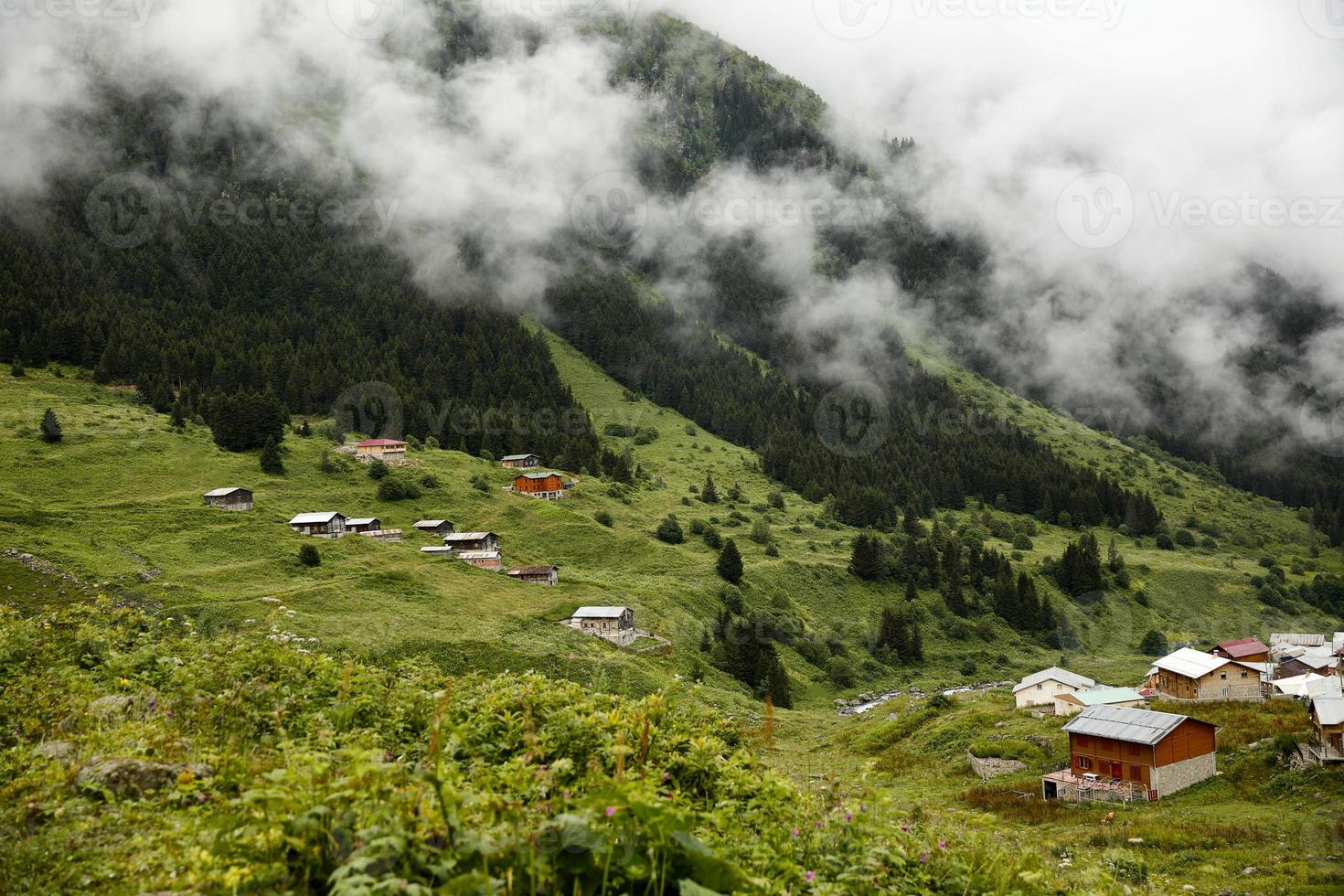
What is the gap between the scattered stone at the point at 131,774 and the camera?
667 cm

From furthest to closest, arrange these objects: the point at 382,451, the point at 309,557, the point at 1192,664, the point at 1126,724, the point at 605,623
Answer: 1. the point at 382,451
2. the point at 605,623
3. the point at 1192,664
4. the point at 309,557
5. the point at 1126,724

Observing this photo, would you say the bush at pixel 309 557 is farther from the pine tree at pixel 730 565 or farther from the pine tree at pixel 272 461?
the pine tree at pixel 730 565

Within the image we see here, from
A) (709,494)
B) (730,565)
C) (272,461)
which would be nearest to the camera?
(272,461)

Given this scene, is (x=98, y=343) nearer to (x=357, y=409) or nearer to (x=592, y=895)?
(x=357, y=409)

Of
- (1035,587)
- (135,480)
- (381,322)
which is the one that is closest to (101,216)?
(381,322)

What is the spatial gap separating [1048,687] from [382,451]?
87.4 metres

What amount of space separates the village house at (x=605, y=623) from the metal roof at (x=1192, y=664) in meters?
48.6

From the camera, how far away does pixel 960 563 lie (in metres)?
Answer: 123

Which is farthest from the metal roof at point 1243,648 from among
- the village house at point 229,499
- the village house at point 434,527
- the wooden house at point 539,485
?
the village house at point 229,499

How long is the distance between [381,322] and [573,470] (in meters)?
81.7

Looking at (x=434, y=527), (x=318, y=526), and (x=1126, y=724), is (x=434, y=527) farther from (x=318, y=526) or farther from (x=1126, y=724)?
(x=1126, y=724)

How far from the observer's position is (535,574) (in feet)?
267

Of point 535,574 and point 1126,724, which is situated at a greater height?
point 1126,724

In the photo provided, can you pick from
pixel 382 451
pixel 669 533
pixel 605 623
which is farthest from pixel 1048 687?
pixel 382 451
